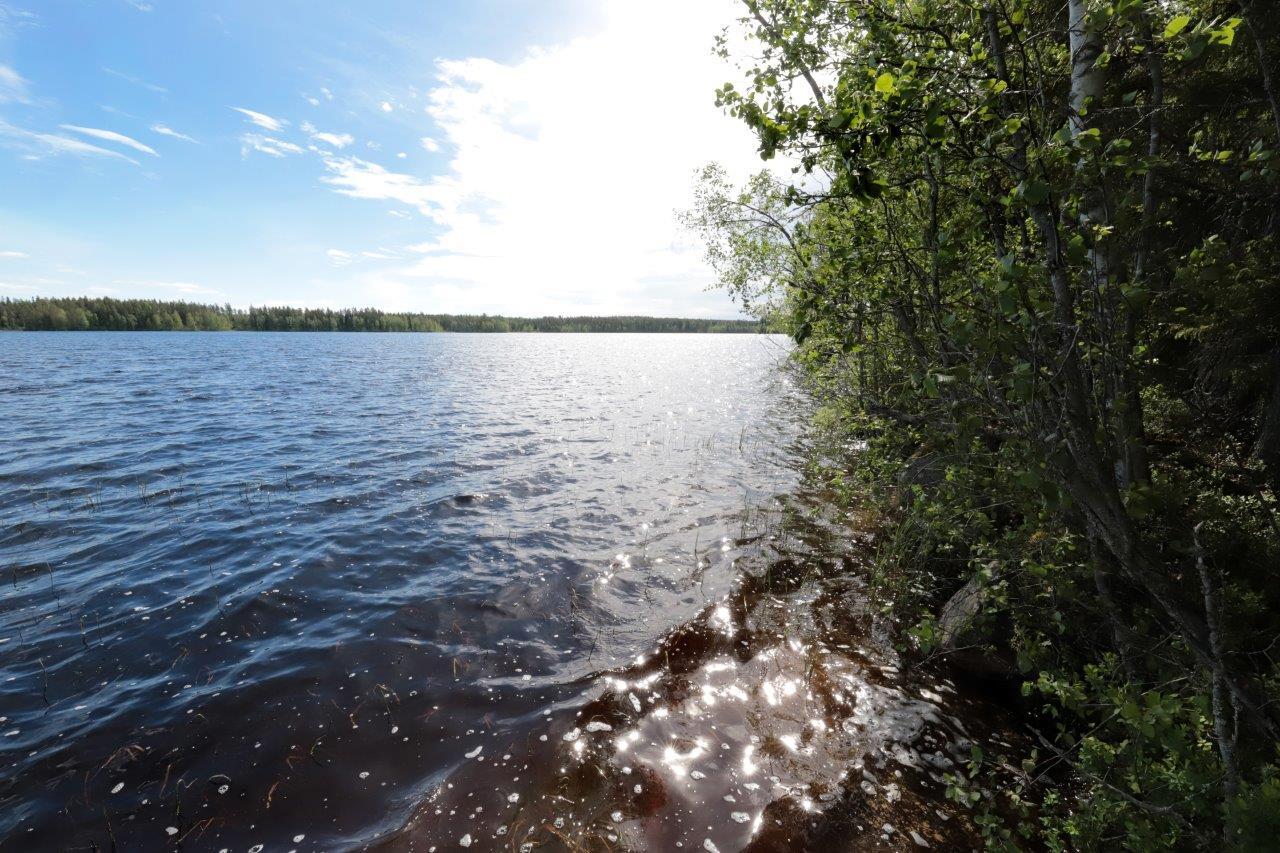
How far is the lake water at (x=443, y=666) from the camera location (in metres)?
5.96

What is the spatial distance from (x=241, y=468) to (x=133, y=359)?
195ft

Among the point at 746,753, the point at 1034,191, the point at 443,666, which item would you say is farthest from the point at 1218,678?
the point at 443,666

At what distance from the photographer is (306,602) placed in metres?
10.3

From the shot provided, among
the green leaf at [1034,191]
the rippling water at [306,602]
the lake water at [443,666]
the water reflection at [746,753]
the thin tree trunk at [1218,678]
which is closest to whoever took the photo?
the green leaf at [1034,191]

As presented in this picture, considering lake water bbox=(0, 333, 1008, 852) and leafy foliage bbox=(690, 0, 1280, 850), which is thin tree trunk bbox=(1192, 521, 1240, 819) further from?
lake water bbox=(0, 333, 1008, 852)

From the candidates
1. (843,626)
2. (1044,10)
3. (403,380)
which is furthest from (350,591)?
(403,380)

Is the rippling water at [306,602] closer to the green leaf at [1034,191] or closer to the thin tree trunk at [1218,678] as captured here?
the thin tree trunk at [1218,678]

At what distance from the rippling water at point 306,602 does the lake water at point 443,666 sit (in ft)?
0.18

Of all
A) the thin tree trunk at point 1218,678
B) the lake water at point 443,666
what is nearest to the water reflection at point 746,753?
the lake water at point 443,666

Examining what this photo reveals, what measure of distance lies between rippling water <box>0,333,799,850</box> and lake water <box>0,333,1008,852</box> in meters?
0.06

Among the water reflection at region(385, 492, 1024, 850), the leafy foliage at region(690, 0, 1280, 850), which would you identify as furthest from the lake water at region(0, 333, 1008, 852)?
the leafy foliage at region(690, 0, 1280, 850)

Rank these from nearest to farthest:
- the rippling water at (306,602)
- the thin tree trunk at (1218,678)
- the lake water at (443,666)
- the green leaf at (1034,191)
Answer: the green leaf at (1034,191) < the thin tree trunk at (1218,678) < the lake water at (443,666) < the rippling water at (306,602)

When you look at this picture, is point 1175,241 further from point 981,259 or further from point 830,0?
point 830,0

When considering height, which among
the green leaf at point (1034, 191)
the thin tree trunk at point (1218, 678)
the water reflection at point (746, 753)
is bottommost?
the water reflection at point (746, 753)
